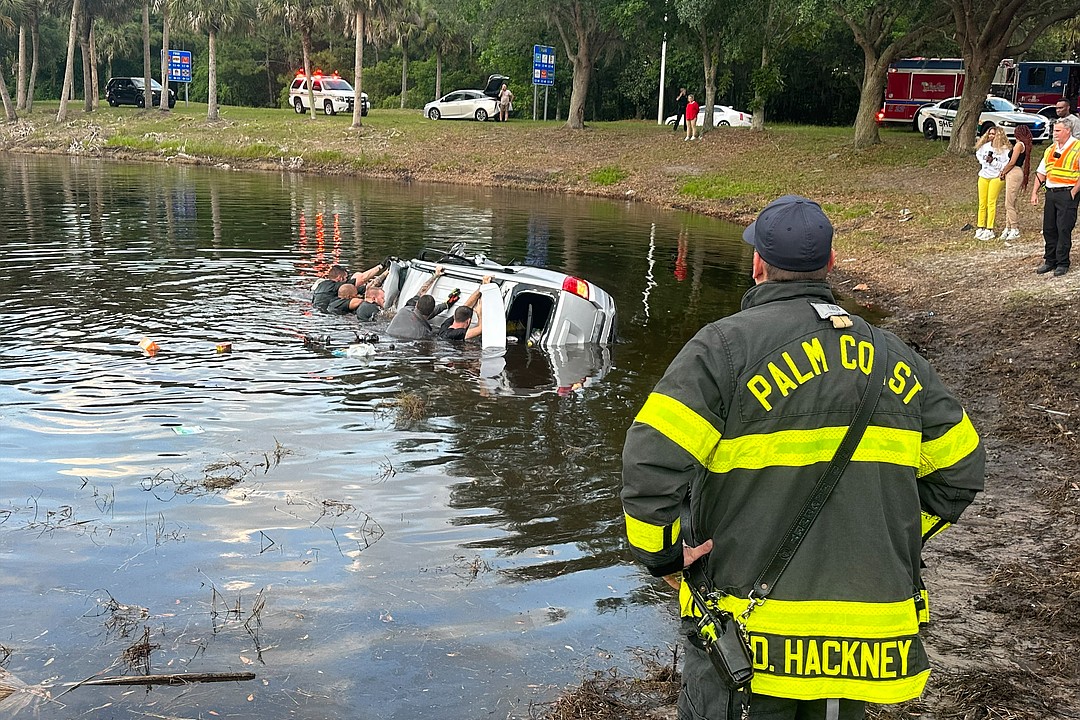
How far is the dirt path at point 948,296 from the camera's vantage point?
17.8 feet

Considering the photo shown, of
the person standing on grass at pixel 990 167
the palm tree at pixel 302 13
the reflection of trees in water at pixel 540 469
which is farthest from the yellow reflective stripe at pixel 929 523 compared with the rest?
the palm tree at pixel 302 13

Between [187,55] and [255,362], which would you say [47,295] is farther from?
[187,55]

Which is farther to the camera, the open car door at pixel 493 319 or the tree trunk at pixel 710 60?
the tree trunk at pixel 710 60

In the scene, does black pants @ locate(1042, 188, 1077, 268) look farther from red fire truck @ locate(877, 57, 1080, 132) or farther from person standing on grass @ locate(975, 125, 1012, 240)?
red fire truck @ locate(877, 57, 1080, 132)

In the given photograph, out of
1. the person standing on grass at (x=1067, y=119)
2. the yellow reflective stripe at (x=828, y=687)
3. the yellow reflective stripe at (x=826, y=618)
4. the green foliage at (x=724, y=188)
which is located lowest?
the yellow reflective stripe at (x=828, y=687)

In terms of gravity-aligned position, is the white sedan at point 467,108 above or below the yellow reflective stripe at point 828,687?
above

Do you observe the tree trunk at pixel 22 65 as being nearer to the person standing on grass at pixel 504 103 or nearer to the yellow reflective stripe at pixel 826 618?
the person standing on grass at pixel 504 103

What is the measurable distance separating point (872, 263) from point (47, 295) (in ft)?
48.7

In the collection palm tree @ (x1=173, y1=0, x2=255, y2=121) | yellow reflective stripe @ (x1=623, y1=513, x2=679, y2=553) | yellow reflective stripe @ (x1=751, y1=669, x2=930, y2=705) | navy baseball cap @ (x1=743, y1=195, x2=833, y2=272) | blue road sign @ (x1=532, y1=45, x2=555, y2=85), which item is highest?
palm tree @ (x1=173, y1=0, x2=255, y2=121)

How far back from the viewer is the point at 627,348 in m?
14.2

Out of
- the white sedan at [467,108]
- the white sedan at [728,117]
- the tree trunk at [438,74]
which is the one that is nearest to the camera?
the white sedan at [728,117]

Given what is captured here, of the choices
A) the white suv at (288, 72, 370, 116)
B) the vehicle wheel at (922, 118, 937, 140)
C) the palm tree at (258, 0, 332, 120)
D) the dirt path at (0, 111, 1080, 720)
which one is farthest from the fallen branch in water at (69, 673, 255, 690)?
the palm tree at (258, 0, 332, 120)

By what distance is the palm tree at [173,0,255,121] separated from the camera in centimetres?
4897

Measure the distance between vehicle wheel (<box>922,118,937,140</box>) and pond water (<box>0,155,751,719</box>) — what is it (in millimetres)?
24218
